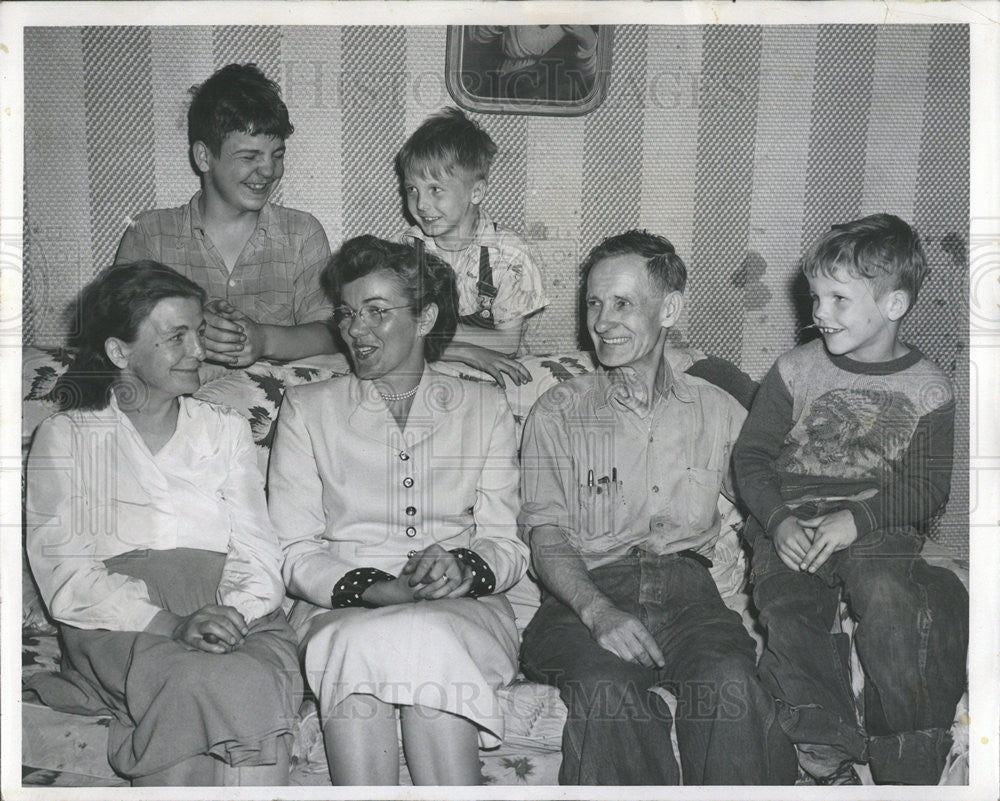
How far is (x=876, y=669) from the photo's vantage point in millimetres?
1827

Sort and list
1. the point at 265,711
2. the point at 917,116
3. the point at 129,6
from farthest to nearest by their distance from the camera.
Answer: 1. the point at 917,116
2. the point at 129,6
3. the point at 265,711

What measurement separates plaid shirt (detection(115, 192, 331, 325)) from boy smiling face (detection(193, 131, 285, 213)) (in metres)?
0.05

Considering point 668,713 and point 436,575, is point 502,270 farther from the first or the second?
point 668,713

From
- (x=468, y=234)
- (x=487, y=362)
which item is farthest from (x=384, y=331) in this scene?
(x=468, y=234)

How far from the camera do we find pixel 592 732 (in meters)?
1.79

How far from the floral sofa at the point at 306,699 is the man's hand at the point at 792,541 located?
140 millimetres

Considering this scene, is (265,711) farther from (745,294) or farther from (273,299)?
(745,294)

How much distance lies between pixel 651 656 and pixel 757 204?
112cm

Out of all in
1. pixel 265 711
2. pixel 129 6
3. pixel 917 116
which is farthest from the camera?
pixel 917 116

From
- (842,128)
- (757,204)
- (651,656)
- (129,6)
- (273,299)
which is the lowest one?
(651,656)

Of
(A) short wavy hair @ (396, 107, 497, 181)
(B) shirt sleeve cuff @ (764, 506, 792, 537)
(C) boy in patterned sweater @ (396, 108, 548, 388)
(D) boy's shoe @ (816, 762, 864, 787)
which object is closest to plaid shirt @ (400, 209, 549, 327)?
(C) boy in patterned sweater @ (396, 108, 548, 388)

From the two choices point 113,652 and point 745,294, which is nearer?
point 113,652

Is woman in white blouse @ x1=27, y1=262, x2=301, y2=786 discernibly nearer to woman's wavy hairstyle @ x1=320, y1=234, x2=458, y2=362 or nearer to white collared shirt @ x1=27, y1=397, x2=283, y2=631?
white collared shirt @ x1=27, y1=397, x2=283, y2=631

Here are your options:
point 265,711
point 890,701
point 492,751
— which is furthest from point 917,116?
point 265,711
